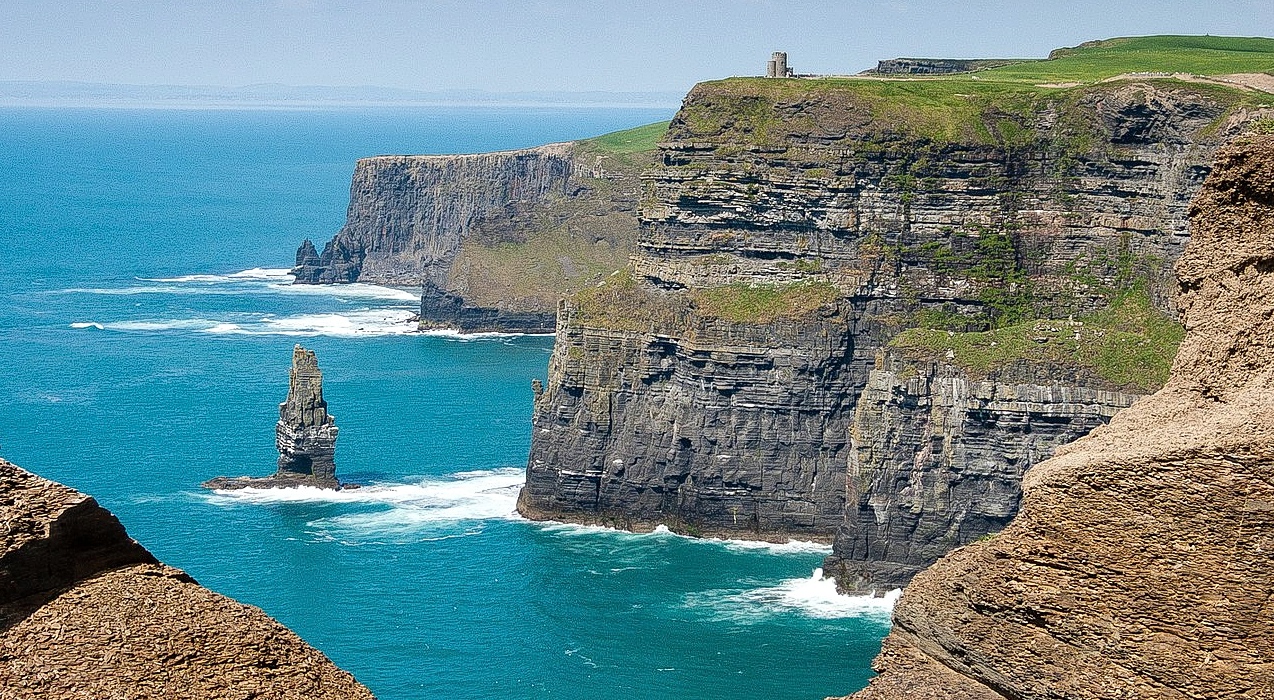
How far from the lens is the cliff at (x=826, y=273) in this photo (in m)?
119

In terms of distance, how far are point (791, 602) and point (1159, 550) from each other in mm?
81809

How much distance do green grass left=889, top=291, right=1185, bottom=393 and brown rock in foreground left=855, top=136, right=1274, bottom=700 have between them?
76.7 m

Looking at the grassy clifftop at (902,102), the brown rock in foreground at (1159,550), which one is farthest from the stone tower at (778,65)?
the brown rock in foreground at (1159,550)

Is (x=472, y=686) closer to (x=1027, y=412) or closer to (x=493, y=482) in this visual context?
(x=1027, y=412)

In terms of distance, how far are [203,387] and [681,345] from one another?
206ft

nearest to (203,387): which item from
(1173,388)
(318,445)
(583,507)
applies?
(318,445)

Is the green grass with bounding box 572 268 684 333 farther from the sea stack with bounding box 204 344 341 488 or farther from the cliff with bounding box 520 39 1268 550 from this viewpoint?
the sea stack with bounding box 204 344 341 488

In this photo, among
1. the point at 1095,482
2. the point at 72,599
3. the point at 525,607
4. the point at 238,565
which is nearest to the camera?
the point at 72,599

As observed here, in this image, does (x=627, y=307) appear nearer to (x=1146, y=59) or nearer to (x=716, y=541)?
(x=716, y=541)

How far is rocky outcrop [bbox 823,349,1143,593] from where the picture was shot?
356 feet

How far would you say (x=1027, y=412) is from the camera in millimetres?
108688

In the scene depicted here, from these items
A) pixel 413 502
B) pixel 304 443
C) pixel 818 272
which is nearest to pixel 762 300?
pixel 818 272

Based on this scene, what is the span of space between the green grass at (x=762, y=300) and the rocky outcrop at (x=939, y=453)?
1146 centimetres

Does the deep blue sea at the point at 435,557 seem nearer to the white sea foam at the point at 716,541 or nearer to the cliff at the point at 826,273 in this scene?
the white sea foam at the point at 716,541
